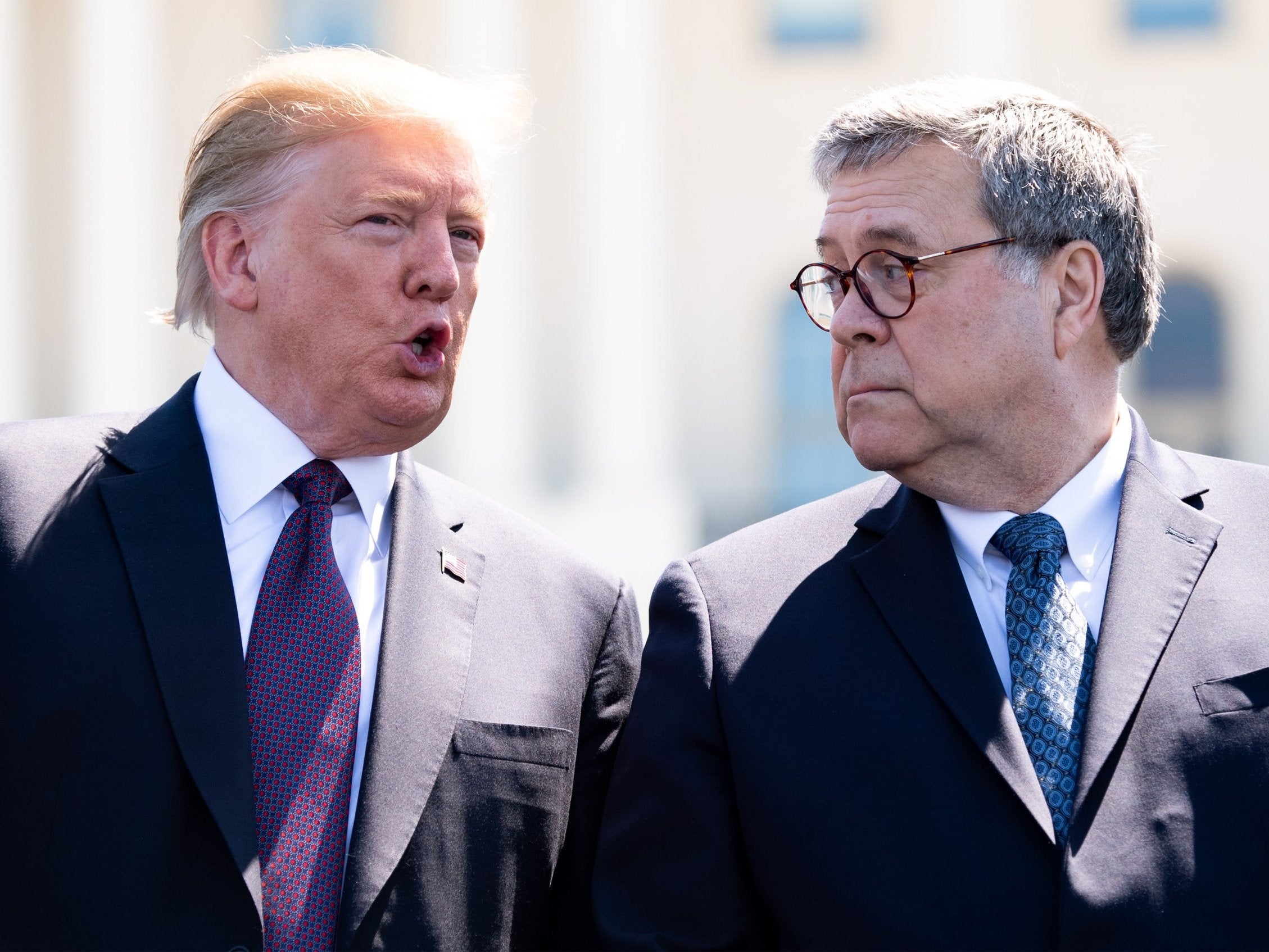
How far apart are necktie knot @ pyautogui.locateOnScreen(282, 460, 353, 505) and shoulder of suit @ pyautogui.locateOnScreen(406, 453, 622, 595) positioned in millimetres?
246

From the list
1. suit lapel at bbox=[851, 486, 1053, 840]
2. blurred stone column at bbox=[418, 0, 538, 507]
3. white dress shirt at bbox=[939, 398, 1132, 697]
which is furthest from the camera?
blurred stone column at bbox=[418, 0, 538, 507]

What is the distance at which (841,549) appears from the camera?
9.55 ft

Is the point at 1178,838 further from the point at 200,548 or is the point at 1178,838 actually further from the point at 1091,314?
the point at 200,548

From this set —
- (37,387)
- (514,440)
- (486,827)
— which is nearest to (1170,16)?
(514,440)

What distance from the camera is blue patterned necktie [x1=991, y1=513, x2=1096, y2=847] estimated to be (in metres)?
2.52

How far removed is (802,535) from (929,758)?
0.60 metres

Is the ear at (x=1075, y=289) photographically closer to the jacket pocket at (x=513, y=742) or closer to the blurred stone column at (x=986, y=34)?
the jacket pocket at (x=513, y=742)

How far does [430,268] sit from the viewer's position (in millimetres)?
2857

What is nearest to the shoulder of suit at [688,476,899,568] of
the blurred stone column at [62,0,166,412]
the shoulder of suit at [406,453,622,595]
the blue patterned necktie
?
the shoulder of suit at [406,453,622,595]

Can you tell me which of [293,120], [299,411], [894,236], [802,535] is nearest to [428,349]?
[299,411]

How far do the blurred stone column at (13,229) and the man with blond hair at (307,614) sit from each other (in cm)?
1269

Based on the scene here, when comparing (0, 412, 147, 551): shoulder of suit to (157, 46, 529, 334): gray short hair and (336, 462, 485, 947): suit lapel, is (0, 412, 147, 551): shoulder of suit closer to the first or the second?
(157, 46, 529, 334): gray short hair

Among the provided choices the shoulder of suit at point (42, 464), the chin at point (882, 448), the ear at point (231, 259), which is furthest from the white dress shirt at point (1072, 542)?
the shoulder of suit at point (42, 464)

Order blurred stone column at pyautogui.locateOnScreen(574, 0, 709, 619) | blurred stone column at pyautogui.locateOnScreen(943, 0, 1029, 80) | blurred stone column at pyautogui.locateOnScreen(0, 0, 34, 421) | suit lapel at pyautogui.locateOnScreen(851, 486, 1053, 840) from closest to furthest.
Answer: suit lapel at pyautogui.locateOnScreen(851, 486, 1053, 840)
blurred stone column at pyautogui.locateOnScreen(574, 0, 709, 619)
blurred stone column at pyautogui.locateOnScreen(0, 0, 34, 421)
blurred stone column at pyautogui.locateOnScreen(943, 0, 1029, 80)
